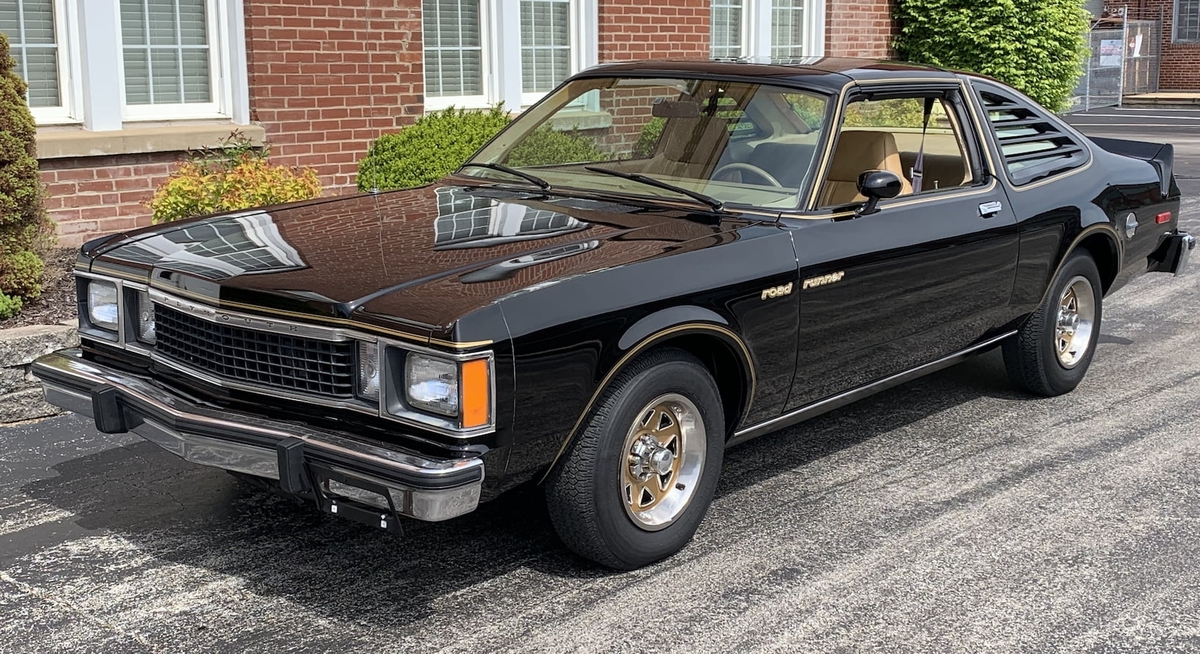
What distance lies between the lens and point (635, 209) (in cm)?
493

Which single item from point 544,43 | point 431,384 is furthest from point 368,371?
point 544,43

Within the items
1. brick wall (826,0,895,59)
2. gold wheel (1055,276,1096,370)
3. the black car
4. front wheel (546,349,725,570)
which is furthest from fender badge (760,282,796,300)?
brick wall (826,0,895,59)

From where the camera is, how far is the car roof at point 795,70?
527cm

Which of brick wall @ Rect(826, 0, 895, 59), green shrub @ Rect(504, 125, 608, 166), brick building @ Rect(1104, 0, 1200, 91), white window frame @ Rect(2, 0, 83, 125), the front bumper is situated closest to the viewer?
the front bumper

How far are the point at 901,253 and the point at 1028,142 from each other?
5.10 feet

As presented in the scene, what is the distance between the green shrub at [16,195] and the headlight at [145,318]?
2.43 meters

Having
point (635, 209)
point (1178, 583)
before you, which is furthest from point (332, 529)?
point (1178, 583)

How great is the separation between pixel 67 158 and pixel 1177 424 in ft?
21.9

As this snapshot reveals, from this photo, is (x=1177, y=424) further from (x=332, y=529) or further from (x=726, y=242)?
(x=332, y=529)

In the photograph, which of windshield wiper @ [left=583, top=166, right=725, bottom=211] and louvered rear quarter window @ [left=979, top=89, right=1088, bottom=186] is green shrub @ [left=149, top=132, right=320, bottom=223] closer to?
windshield wiper @ [left=583, top=166, right=725, bottom=211]

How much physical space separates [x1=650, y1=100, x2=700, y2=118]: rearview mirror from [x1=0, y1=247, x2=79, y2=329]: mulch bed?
325 cm

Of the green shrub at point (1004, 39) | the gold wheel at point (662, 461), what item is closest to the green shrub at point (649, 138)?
the gold wheel at point (662, 461)

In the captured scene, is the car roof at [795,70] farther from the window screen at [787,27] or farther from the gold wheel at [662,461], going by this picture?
the window screen at [787,27]

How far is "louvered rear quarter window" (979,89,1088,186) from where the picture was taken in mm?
6059
